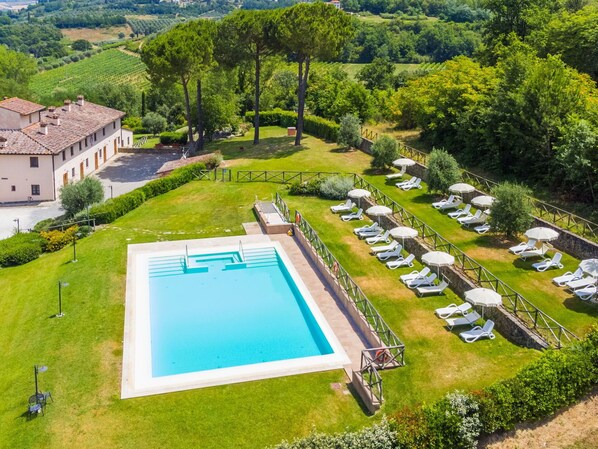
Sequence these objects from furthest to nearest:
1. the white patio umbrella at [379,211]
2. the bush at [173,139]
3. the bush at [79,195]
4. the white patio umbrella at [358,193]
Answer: the bush at [173,139], the bush at [79,195], the white patio umbrella at [358,193], the white patio umbrella at [379,211]

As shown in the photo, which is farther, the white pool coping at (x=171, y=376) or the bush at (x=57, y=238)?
the bush at (x=57, y=238)

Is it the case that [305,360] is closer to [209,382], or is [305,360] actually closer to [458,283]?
[209,382]

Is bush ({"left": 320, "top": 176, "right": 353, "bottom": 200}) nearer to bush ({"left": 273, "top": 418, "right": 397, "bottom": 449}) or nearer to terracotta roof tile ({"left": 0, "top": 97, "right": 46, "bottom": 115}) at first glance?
bush ({"left": 273, "top": 418, "right": 397, "bottom": 449})

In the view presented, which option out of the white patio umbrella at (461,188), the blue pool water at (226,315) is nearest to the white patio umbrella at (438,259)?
the blue pool water at (226,315)

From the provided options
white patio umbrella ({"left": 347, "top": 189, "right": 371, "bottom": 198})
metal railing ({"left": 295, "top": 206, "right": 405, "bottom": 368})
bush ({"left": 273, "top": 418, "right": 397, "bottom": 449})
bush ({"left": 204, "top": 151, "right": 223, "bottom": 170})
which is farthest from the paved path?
bush ({"left": 273, "top": 418, "right": 397, "bottom": 449})

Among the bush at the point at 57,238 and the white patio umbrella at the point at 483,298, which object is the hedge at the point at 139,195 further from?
the white patio umbrella at the point at 483,298

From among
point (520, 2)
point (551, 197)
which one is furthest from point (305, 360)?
point (520, 2)
